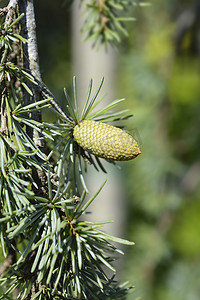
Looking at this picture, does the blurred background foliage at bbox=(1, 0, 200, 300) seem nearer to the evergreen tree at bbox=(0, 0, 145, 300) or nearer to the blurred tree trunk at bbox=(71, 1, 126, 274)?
the blurred tree trunk at bbox=(71, 1, 126, 274)

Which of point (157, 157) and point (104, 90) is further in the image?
point (157, 157)

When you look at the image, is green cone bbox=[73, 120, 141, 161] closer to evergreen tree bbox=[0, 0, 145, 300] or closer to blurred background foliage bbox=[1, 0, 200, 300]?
evergreen tree bbox=[0, 0, 145, 300]

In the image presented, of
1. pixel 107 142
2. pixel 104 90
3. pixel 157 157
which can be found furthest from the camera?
pixel 157 157

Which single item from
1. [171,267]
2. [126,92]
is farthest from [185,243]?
[126,92]

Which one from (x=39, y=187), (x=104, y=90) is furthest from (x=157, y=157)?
(x=39, y=187)

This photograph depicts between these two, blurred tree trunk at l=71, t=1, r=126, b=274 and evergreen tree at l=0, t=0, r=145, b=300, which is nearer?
evergreen tree at l=0, t=0, r=145, b=300

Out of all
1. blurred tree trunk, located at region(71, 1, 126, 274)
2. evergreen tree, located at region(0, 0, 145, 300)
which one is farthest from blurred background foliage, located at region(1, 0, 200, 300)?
evergreen tree, located at region(0, 0, 145, 300)

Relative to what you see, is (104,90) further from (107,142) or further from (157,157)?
(107,142)

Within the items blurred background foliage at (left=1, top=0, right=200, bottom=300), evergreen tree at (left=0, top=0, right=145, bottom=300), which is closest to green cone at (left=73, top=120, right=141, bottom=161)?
evergreen tree at (left=0, top=0, right=145, bottom=300)

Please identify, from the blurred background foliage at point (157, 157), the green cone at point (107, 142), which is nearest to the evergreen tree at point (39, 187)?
the green cone at point (107, 142)
